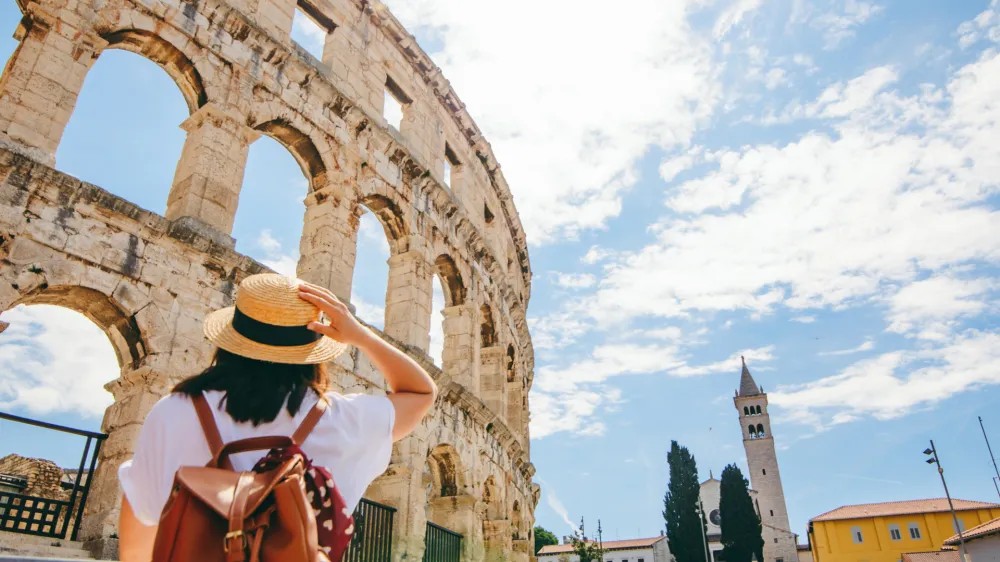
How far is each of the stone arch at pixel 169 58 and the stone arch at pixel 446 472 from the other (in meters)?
6.30

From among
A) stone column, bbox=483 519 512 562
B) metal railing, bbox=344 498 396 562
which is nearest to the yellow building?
stone column, bbox=483 519 512 562

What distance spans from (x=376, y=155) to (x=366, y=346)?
9156 millimetres

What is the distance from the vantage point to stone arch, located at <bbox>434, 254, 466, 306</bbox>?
1262cm

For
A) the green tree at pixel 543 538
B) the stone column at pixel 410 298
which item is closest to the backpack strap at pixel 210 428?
the stone column at pixel 410 298

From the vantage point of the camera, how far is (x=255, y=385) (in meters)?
1.74

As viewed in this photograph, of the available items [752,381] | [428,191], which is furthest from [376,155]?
[752,381]

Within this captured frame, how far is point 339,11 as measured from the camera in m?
11.2

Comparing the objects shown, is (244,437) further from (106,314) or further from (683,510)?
(683,510)

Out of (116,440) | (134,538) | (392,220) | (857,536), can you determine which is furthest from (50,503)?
(857,536)

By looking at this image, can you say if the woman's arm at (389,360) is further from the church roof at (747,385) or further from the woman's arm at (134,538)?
the church roof at (747,385)

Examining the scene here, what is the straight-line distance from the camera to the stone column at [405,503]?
8.73 m

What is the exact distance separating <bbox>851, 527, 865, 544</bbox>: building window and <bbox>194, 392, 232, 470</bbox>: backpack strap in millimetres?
52381

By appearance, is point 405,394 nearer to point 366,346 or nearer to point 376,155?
point 366,346

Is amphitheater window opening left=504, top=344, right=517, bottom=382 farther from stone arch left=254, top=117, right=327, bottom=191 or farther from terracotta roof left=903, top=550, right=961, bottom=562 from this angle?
terracotta roof left=903, top=550, right=961, bottom=562
